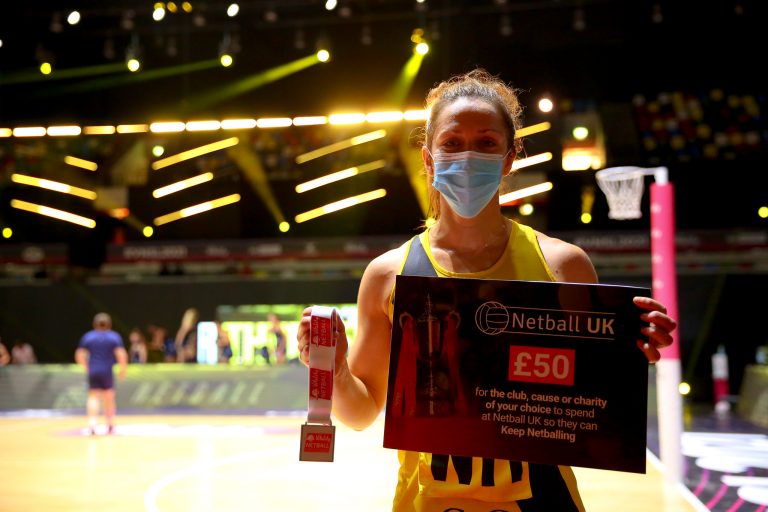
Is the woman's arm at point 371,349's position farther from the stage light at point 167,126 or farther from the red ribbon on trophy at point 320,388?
the stage light at point 167,126

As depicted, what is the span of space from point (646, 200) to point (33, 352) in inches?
644

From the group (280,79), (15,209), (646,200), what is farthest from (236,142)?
(646,200)

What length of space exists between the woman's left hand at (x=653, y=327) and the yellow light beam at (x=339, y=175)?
17497mm

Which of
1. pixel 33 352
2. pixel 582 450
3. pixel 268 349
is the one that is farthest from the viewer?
pixel 33 352

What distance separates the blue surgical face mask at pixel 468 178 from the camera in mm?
2043

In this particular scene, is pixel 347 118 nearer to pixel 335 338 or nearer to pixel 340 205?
pixel 340 205

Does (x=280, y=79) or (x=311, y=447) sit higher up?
(x=280, y=79)

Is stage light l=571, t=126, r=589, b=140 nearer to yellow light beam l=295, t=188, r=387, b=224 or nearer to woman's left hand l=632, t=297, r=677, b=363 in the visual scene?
yellow light beam l=295, t=188, r=387, b=224

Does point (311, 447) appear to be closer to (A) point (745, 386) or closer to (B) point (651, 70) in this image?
(B) point (651, 70)

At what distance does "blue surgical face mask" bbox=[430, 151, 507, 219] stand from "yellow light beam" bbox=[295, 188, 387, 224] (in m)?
17.3

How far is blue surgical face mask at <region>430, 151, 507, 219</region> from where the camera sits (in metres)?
2.04

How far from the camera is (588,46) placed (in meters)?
14.3

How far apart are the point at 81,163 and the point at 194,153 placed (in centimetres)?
312

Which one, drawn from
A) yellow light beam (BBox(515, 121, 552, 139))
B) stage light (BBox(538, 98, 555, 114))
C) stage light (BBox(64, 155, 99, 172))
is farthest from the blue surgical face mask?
stage light (BBox(64, 155, 99, 172))
